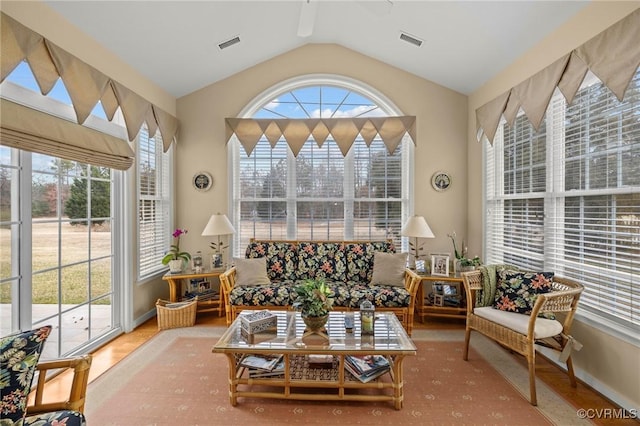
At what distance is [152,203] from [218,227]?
0.86 metres

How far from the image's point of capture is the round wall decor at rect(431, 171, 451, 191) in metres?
4.07

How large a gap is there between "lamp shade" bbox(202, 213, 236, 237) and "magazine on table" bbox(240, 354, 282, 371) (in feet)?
5.92

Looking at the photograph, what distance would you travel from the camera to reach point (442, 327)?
11.5 feet

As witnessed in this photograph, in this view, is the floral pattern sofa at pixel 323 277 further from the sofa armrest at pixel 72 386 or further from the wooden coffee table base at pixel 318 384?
the sofa armrest at pixel 72 386

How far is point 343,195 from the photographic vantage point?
4.23 metres

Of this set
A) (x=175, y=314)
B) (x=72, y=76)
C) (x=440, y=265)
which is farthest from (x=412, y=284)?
(x=72, y=76)

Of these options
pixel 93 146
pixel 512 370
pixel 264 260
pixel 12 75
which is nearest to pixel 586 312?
pixel 512 370

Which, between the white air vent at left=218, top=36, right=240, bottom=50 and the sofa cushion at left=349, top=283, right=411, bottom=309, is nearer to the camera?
the sofa cushion at left=349, top=283, right=411, bottom=309

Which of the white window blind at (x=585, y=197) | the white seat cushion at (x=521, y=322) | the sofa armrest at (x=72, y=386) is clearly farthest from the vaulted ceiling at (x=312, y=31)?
the sofa armrest at (x=72, y=386)

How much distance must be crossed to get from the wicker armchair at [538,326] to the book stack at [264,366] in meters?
1.70

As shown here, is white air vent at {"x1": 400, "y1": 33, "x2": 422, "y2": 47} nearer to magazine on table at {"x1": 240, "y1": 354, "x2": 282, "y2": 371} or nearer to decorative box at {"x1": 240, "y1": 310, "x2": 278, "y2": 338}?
decorative box at {"x1": 240, "y1": 310, "x2": 278, "y2": 338}

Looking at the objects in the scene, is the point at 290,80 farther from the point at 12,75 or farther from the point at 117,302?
the point at 117,302

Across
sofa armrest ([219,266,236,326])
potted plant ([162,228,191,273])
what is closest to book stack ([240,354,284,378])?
sofa armrest ([219,266,236,326])

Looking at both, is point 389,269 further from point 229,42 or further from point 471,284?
point 229,42
